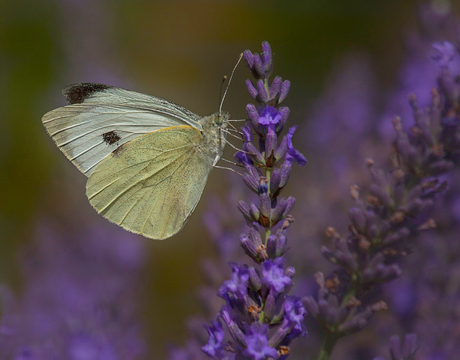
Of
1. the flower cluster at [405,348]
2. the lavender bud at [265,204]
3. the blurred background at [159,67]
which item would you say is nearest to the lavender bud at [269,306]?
the lavender bud at [265,204]

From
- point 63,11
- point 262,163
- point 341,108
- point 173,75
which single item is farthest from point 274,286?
point 173,75

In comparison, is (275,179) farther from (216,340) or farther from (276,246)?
(216,340)

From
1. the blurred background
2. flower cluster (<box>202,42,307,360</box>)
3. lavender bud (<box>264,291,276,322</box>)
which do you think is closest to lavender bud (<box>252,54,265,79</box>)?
flower cluster (<box>202,42,307,360</box>)

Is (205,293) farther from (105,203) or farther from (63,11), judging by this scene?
(63,11)

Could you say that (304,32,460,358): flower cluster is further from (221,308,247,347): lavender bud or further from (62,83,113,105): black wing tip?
(62,83,113,105): black wing tip

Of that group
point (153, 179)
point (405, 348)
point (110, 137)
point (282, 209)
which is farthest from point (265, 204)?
point (110, 137)

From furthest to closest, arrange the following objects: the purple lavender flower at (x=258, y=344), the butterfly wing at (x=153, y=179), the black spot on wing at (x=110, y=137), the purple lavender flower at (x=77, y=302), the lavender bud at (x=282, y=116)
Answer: the black spot on wing at (x=110, y=137), the butterfly wing at (x=153, y=179), the purple lavender flower at (x=77, y=302), the lavender bud at (x=282, y=116), the purple lavender flower at (x=258, y=344)

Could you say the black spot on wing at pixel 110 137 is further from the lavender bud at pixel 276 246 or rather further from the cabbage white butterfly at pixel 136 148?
the lavender bud at pixel 276 246
